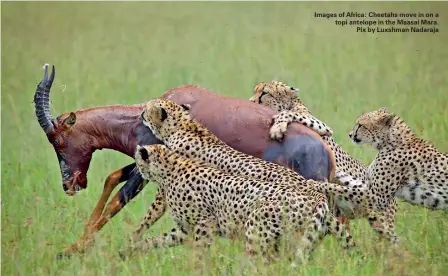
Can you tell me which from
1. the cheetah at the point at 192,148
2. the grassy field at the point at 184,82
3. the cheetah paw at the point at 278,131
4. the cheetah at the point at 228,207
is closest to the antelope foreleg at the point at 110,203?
the grassy field at the point at 184,82

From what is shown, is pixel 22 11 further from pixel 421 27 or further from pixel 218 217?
pixel 218 217

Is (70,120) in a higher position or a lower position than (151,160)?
higher

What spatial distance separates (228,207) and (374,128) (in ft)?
5.83

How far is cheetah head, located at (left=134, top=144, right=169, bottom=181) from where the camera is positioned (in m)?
8.74

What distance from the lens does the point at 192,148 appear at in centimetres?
892

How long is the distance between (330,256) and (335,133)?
419 cm

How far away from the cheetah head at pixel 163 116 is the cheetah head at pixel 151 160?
315mm

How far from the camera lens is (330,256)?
7.96 metres

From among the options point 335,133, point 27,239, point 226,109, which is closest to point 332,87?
point 335,133

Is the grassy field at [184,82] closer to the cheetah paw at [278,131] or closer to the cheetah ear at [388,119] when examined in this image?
the cheetah ear at [388,119]

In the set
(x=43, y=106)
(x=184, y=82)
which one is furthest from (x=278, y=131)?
(x=184, y=82)

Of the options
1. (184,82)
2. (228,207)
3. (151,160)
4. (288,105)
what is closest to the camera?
(228,207)

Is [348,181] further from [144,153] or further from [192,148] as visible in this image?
[144,153]

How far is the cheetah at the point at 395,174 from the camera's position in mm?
9055
